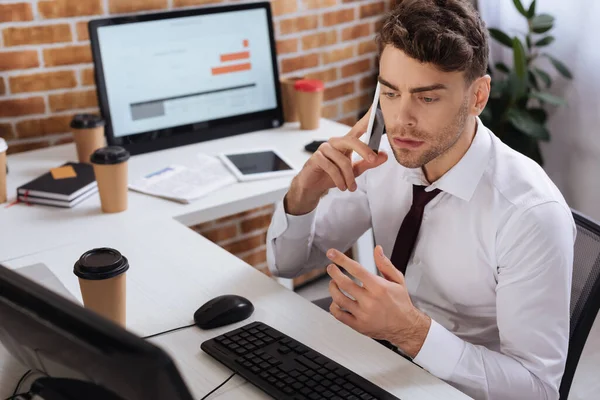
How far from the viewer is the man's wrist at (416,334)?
4.08ft

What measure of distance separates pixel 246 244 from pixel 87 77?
91cm

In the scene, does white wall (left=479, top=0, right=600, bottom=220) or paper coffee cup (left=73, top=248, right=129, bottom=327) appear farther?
white wall (left=479, top=0, right=600, bottom=220)

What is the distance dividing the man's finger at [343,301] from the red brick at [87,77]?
1.29m

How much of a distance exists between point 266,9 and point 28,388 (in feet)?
5.29

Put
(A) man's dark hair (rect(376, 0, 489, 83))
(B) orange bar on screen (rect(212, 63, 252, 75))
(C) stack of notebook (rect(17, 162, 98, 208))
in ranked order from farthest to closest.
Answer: (B) orange bar on screen (rect(212, 63, 252, 75)) → (C) stack of notebook (rect(17, 162, 98, 208)) → (A) man's dark hair (rect(376, 0, 489, 83))

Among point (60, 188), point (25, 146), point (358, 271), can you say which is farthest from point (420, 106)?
point (25, 146)

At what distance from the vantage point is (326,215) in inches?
67.1

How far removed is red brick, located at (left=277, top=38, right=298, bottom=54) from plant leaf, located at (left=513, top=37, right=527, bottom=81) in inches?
32.5

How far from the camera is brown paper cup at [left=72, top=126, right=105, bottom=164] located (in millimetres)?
1994

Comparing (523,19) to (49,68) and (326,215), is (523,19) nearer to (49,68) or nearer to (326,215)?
(326,215)

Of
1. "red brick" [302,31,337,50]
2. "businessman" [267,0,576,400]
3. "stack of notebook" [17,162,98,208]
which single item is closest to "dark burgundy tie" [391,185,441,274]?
"businessman" [267,0,576,400]

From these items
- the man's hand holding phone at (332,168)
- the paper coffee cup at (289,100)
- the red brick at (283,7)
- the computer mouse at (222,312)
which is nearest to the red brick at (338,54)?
the red brick at (283,7)

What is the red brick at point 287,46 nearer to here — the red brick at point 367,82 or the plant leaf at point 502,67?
the red brick at point 367,82

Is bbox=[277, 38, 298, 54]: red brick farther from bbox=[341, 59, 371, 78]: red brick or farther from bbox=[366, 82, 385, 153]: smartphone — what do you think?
bbox=[366, 82, 385, 153]: smartphone
